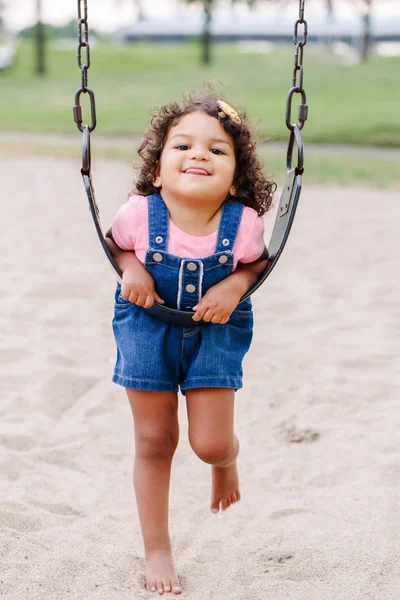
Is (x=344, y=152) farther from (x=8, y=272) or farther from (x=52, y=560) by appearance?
(x=52, y=560)

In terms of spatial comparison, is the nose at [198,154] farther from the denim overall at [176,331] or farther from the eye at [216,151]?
the denim overall at [176,331]

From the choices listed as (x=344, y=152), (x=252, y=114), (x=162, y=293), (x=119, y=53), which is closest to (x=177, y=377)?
(x=162, y=293)

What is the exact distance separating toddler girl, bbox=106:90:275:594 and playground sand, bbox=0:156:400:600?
0.92 feet

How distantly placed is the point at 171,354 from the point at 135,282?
237 millimetres

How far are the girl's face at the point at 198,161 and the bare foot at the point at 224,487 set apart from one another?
35.2 inches

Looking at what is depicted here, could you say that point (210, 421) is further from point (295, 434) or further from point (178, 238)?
point (295, 434)

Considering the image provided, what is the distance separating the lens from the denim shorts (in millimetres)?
2363

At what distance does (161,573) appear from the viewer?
2.42 metres

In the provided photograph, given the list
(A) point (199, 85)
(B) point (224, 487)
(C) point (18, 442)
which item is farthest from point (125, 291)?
(A) point (199, 85)

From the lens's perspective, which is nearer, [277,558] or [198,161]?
[198,161]

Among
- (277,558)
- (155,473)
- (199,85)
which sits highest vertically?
Result: (155,473)

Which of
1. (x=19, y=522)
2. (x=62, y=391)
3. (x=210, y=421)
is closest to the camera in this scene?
(x=210, y=421)

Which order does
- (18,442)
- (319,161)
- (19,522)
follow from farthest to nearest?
(319,161), (18,442), (19,522)

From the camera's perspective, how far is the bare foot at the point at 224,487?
278cm
